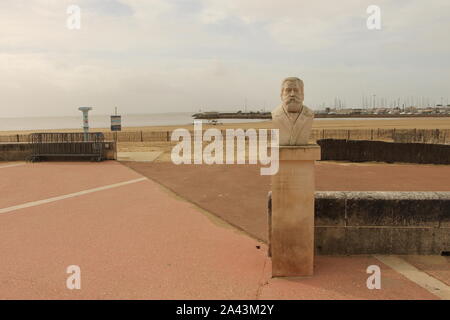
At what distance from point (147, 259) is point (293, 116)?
3032mm

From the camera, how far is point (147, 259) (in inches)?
212

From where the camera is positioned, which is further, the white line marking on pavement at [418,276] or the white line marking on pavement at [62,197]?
the white line marking on pavement at [62,197]

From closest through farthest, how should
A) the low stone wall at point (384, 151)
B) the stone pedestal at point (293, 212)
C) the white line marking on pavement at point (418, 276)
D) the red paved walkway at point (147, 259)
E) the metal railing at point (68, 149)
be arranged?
the white line marking on pavement at point (418, 276)
the red paved walkway at point (147, 259)
the stone pedestal at point (293, 212)
the low stone wall at point (384, 151)
the metal railing at point (68, 149)

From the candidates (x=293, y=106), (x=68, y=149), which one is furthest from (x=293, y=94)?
(x=68, y=149)

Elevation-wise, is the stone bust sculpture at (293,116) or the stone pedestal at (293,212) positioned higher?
the stone bust sculpture at (293,116)

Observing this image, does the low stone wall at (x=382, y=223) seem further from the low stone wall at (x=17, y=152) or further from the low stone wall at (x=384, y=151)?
the low stone wall at (x=17, y=152)

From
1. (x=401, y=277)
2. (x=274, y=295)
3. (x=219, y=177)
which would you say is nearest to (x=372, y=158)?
(x=219, y=177)

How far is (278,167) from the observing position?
14.9 ft

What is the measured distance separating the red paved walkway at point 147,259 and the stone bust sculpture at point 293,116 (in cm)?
185

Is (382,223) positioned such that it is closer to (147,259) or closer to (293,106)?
(293,106)

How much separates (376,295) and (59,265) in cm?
433

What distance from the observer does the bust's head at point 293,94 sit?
4.51 m

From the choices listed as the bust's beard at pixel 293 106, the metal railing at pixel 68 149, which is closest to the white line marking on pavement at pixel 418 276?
the bust's beard at pixel 293 106

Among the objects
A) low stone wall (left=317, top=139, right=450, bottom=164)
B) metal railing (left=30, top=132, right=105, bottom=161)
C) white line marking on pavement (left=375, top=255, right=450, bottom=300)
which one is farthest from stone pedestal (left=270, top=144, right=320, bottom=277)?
low stone wall (left=317, top=139, right=450, bottom=164)
